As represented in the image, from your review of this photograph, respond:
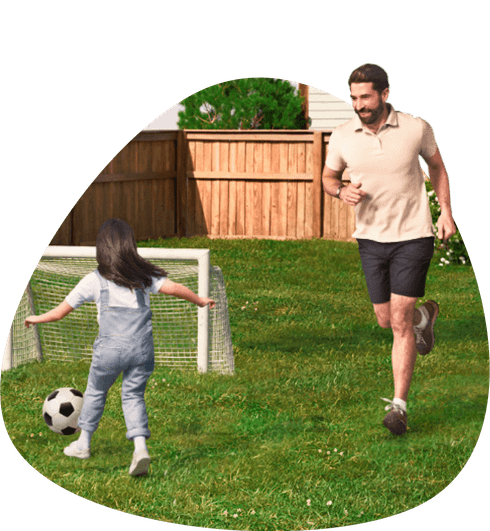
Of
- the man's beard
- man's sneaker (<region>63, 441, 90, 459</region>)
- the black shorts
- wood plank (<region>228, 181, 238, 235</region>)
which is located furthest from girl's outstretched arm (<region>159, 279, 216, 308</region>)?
the man's beard

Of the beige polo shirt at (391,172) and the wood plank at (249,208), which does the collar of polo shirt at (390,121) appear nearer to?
the beige polo shirt at (391,172)

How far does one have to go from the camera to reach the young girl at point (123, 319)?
6.96m

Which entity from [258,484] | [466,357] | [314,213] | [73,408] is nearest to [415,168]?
[314,213]

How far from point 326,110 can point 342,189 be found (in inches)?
24.9

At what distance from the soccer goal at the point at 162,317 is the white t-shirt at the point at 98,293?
27 centimetres

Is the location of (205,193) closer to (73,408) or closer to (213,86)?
(213,86)

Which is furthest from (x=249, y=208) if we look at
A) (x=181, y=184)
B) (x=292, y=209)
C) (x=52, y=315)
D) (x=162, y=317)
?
(x=52, y=315)

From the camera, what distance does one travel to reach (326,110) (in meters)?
7.42

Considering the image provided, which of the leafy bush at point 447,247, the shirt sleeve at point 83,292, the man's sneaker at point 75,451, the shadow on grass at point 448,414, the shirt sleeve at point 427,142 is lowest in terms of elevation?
Result: the man's sneaker at point 75,451

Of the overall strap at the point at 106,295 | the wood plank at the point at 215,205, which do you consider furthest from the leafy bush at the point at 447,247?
the overall strap at the point at 106,295

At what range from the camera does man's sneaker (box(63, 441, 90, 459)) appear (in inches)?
284

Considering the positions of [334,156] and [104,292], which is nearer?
[104,292]

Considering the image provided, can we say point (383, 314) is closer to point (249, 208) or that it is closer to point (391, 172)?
point (391, 172)

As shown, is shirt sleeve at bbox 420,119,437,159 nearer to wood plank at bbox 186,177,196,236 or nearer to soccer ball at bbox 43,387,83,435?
wood plank at bbox 186,177,196,236
